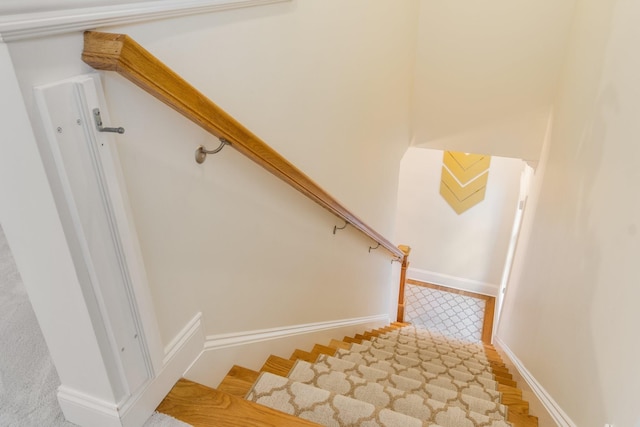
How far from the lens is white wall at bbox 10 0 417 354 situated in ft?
3.55

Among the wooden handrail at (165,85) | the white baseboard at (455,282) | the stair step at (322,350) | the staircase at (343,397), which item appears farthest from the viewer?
the white baseboard at (455,282)

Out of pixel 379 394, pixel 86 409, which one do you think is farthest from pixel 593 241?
pixel 86 409

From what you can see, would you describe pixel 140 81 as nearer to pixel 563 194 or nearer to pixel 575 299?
pixel 575 299

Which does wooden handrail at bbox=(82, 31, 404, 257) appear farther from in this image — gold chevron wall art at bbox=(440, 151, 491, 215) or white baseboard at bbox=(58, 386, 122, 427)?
gold chevron wall art at bbox=(440, 151, 491, 215)

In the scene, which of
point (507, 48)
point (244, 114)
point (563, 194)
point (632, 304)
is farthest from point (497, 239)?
point (244, 114)

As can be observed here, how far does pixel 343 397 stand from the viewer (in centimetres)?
157

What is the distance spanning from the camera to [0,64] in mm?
735

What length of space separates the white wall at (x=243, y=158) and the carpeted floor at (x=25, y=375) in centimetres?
36

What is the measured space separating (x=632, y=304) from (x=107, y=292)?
1.56m

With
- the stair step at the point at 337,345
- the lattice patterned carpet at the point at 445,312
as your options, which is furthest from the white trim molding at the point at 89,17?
the lattice patterned carpet at the point at 445,312

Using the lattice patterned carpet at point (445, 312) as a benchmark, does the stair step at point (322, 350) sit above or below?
above

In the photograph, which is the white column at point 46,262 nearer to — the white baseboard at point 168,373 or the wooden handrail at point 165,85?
the white baseboard at point 168,373

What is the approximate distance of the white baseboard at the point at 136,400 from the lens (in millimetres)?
1153

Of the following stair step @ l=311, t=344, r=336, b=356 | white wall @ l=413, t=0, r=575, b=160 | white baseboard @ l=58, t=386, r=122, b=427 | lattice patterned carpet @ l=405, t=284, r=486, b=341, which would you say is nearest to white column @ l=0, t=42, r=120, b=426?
white baseboard @ l=58, t=386, r=122, b=427
